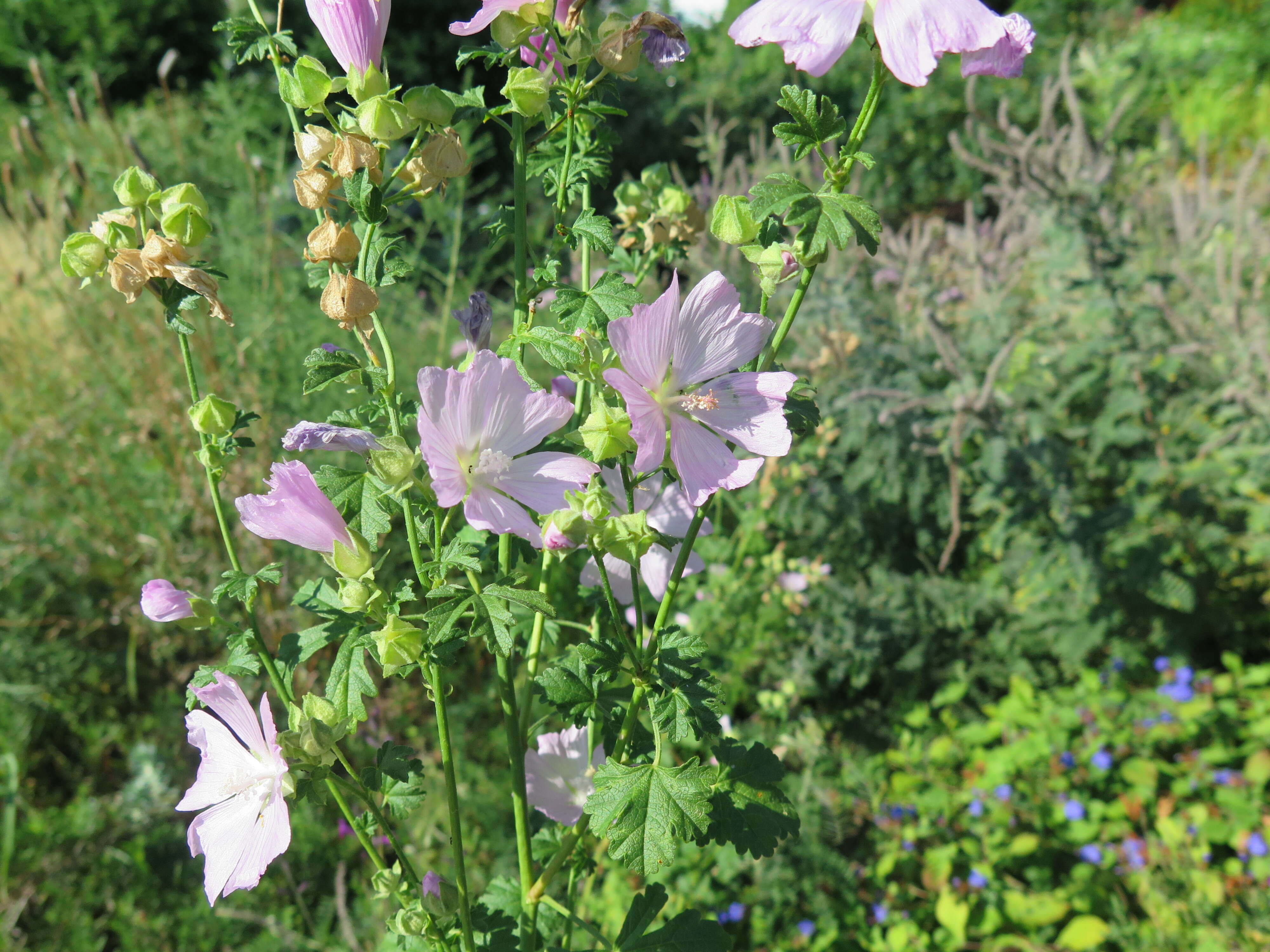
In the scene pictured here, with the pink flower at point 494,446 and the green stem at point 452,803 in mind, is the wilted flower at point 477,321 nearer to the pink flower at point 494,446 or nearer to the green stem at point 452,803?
the pink flower at point 494,446

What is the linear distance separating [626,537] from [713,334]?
0.57 feet

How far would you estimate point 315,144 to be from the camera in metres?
0.58

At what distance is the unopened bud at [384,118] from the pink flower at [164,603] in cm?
36

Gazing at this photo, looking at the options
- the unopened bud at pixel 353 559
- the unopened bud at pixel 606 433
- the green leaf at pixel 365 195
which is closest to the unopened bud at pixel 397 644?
the unopened bud at pixel 353 559

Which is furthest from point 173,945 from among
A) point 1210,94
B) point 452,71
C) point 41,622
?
point 1210,94

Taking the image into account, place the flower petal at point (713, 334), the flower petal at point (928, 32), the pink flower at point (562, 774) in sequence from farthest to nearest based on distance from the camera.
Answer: the pink flower at point (562, 774) → the flower petal at point (713, 334) → the flower petal at point (928, 32)

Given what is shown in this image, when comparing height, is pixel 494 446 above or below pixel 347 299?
below

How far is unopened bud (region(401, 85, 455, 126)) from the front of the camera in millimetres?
555

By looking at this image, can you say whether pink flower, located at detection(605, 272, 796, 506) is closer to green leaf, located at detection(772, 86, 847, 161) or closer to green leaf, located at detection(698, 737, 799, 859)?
green leaf, located at detection(772, 86, 847, 161)

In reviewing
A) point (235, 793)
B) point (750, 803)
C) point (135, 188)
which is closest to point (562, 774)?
point (750, 803)

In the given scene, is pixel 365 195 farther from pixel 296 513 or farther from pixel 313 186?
pixel 296 513

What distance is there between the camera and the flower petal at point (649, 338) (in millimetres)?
570

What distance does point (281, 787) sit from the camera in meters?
0.60

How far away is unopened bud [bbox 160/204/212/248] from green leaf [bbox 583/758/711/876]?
49 cm
